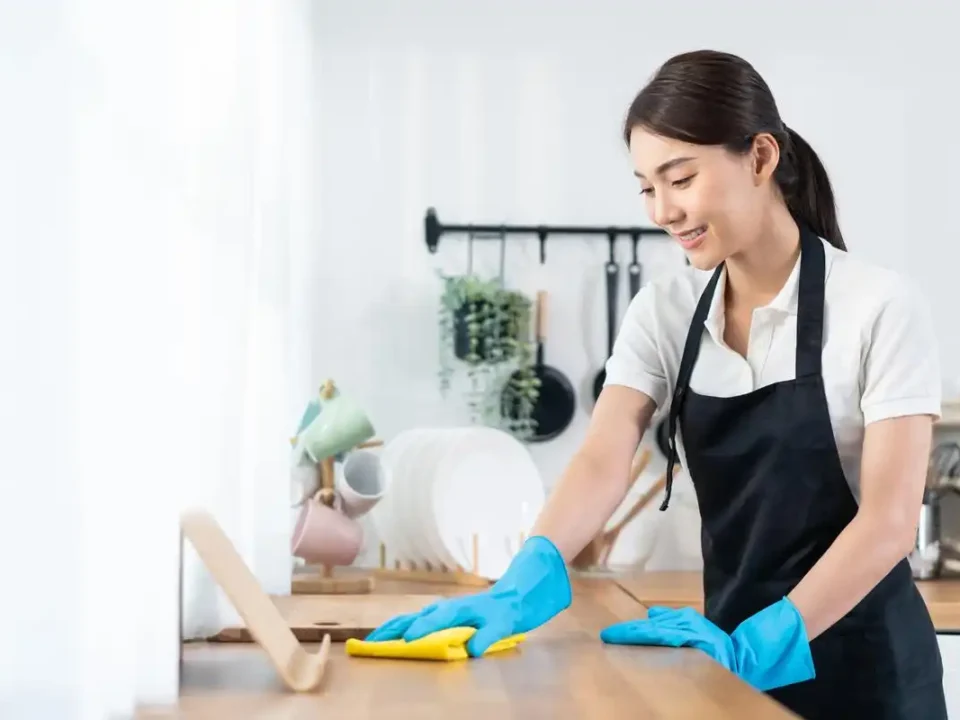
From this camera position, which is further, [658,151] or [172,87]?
[658,151]

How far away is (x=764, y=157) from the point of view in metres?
1.29

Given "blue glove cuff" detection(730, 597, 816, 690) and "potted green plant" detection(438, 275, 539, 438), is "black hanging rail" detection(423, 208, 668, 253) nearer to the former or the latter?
"potted green plant" detection(438, 275, 539, 438)

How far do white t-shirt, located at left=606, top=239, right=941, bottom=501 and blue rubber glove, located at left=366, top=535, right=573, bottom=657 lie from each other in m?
0.28

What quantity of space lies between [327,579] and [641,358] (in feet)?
2.03

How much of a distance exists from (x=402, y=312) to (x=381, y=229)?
0.16 metres

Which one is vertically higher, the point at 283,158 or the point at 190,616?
the point at 283,158

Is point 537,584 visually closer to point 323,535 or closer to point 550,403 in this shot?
point 323,535

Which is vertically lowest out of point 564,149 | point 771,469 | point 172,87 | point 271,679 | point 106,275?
point 271,679

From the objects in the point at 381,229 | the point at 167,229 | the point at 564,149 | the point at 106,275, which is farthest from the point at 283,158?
the point at 106,275

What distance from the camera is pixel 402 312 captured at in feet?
7.19

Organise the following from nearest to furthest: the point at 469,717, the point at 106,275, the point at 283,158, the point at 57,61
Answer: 1. the point at 57,61
2. the point at 106,275
3. the point at 469,717
4. the point at 283,158

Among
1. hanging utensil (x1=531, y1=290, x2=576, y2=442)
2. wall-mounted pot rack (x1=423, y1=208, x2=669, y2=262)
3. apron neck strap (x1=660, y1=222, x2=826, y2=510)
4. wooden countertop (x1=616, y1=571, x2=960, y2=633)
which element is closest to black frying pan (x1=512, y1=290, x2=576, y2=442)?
hanging utensil (x1=531, y1=290, x2=576, y2=442)

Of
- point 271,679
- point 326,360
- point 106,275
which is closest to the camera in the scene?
point 106,275

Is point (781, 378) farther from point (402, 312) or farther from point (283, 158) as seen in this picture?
point (402, 312)
